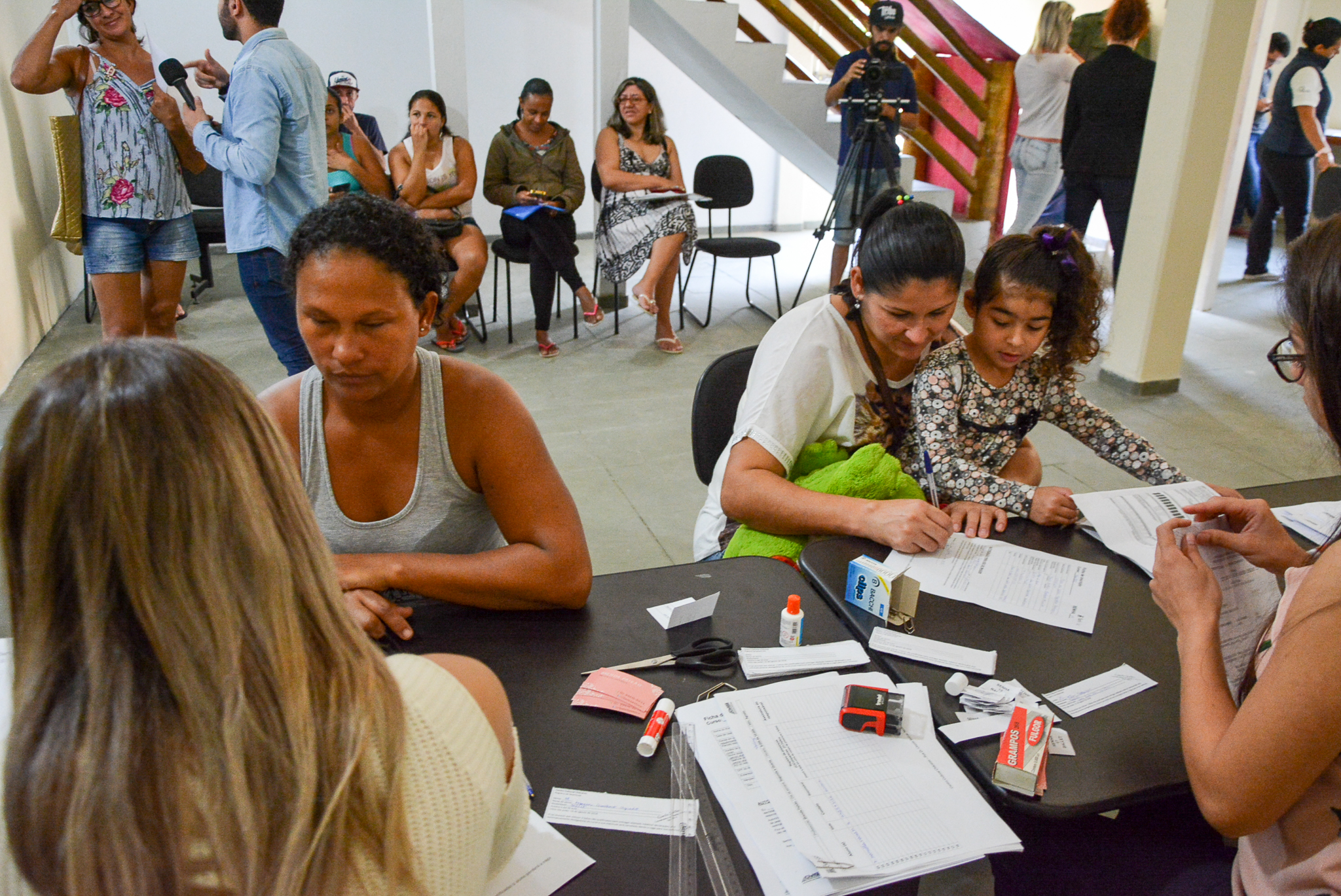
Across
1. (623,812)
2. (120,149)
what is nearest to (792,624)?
(623,812)

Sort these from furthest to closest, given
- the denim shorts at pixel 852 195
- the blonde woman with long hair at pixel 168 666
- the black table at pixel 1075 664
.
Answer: the denim shorts at pixel 852 195 → the black table at pixel 1075 664 → the blonde woman with long hair at pixel 168 666

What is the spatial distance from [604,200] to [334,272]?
395 centimetres

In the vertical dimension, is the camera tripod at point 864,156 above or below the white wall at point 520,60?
below

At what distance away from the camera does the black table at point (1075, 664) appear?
41.8 inches

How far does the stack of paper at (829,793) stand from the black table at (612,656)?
0.09ft

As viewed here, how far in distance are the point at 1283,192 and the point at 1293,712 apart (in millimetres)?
6661

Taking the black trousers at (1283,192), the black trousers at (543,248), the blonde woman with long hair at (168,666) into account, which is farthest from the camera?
the black trousers at (1283,192)

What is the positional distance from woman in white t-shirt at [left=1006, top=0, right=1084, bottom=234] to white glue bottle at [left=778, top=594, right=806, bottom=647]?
4.93 metres

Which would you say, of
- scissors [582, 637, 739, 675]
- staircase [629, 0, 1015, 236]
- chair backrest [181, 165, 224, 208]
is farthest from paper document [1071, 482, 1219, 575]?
chair backrest [181, 165, 224, 208]

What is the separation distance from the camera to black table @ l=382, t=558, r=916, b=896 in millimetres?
940

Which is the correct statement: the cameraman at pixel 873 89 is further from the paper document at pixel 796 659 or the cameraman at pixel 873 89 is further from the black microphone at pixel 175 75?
the paper document at pixel 796 659

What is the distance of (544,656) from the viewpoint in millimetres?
1246

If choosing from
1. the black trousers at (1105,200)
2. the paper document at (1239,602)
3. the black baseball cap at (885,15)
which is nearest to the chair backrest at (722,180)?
the black baseball cap at (885,15)

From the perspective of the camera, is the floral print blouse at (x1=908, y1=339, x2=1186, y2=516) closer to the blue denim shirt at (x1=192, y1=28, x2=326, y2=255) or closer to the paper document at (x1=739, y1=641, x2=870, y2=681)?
the paper document at (x1=739, y1=641, x2=870, y2=681)
